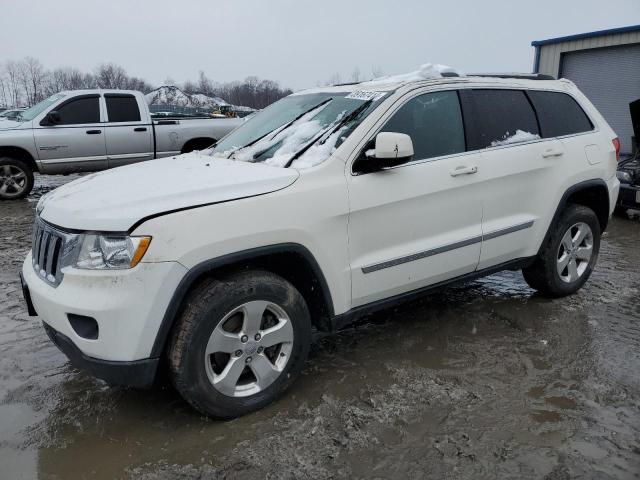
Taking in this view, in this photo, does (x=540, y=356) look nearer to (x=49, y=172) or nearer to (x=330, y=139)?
(x=330, y=139)

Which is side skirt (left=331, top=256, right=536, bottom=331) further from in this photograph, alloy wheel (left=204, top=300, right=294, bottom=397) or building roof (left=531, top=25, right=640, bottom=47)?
building roof (left=531, top=25, right=640, bottom=47)

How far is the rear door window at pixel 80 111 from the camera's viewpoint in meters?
9.44

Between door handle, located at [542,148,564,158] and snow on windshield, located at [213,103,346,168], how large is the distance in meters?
1.67

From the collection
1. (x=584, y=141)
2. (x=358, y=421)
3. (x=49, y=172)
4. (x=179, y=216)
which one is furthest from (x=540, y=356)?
(x=49, y=172)

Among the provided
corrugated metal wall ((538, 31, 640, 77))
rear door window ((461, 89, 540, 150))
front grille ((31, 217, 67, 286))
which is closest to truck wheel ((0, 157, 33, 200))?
front grille ((31, 217, 67, 286))

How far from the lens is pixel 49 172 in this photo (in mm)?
9523

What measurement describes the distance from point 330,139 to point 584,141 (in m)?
2.36

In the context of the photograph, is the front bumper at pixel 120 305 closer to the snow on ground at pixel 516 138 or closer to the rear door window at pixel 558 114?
the snow on ground at pixel 516 138

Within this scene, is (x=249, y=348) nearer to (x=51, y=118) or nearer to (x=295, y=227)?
(x=295, y=227)

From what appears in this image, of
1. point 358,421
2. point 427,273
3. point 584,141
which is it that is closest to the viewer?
point 358,421

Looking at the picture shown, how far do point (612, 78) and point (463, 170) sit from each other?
13309 mm

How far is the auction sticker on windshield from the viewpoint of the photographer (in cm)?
342

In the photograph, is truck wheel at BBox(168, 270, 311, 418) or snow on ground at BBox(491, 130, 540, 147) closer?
truck wheel at BBox(168, 270, 311, 418)

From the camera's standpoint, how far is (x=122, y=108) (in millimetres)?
9883
